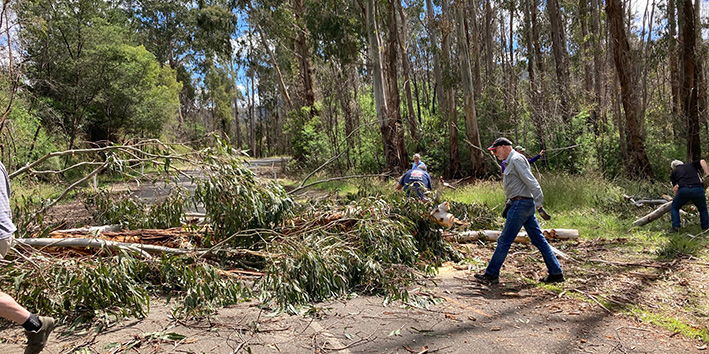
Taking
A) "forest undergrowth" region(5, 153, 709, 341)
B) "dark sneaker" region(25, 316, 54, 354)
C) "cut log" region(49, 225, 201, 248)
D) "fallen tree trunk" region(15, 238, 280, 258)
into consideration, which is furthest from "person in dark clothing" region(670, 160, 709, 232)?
"dark sneaker" region(25, 316, 54, 354)

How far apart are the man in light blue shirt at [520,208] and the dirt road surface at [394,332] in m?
0.61

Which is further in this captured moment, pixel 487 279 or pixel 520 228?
pixel 487 279

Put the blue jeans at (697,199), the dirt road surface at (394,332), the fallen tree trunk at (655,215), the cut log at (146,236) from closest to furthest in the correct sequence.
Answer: the dirt road surface at (394,332)
the cut log at (146,236)
the blue jeans at (697,199)
the fallen tree trunk at (655,215)

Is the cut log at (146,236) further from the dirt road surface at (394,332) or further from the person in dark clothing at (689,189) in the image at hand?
the person in dark clothing at (689,189)

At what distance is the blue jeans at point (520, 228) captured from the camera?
5.21m

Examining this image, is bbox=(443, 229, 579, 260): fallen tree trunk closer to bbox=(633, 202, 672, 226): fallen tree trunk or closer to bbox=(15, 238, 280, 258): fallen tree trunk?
bbox=(633, 202, 672, 226): fallen tree trunk

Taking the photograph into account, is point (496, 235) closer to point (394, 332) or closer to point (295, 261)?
point (295, 261)

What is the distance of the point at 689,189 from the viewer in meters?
7.61

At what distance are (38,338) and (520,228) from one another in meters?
4.72

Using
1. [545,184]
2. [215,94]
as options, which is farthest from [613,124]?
[215,94]

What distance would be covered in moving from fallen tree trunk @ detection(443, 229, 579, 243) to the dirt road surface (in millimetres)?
2658

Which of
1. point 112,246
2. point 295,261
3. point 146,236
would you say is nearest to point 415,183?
point 295,261

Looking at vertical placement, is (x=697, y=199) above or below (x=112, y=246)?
below

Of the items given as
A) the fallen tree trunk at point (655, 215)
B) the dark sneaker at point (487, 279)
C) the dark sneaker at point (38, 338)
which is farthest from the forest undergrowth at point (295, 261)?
the dark sneaker at point (38, 338)
